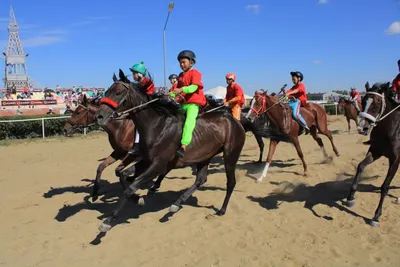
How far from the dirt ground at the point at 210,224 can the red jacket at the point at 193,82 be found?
195 cm

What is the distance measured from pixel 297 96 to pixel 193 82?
16.6ft

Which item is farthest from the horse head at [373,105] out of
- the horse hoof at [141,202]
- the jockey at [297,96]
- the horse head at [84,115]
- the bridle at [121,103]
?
the horse head at [84,115]

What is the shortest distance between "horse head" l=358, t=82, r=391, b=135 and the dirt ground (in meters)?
1.51

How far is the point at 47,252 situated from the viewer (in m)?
4.81

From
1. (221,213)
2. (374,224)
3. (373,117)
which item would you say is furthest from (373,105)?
(221,213)

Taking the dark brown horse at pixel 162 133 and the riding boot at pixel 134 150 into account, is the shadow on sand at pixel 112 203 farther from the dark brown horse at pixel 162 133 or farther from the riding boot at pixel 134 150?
the riding boot at pixel 134 150

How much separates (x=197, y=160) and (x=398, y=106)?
3.31 meters

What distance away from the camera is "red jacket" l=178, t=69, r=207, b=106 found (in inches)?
222

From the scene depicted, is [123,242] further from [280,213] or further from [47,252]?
[280,213]

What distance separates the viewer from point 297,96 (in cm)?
981

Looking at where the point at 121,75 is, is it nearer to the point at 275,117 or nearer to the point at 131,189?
the point at 131,189

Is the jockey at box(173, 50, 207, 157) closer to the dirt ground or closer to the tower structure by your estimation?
the dirt ground

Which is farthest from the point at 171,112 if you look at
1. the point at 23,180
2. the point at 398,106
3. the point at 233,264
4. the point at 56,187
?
the point at 23,180

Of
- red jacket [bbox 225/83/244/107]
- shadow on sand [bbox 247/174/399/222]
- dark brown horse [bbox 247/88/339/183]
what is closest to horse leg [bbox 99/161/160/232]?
shadow on sand [bbox 247/174/399/222]
